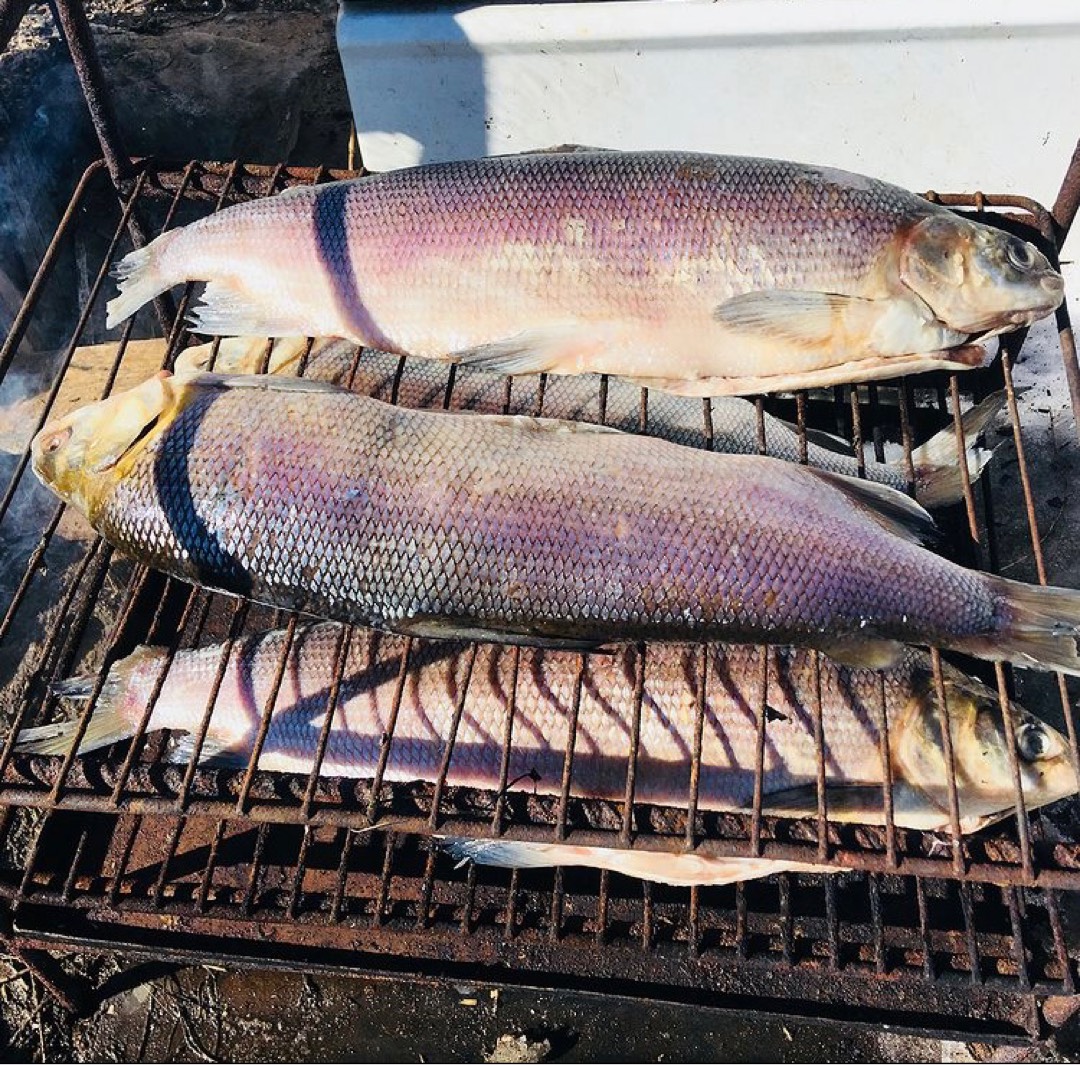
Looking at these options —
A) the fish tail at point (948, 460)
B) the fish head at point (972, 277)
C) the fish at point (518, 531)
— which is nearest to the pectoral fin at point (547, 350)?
the fish at point (518, 531)

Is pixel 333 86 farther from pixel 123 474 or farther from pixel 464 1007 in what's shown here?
pixel 464 1007

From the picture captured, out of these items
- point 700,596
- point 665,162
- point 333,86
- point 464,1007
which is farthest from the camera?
point 333,86

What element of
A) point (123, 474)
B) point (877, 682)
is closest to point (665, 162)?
point (877, 682)

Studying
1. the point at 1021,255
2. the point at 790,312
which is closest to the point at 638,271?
the point at 790,312

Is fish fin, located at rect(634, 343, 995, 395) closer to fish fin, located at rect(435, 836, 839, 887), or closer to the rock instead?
fish fin, located at rect(435, 836, 839, 887)

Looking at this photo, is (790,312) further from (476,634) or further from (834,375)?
(476,634)

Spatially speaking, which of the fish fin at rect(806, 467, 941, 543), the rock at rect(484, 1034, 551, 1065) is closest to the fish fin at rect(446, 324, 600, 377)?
the fish fin at rect(806, 467, 941, 543)

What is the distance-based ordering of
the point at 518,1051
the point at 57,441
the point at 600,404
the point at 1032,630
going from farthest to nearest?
the point at 518,1051 → the point at 600,404 → the point at 57,441 → the point at 1032,630
